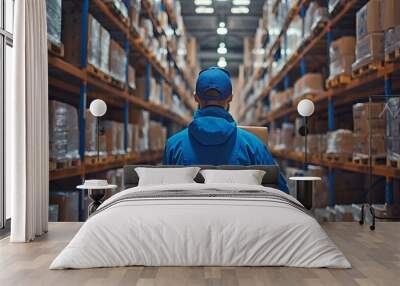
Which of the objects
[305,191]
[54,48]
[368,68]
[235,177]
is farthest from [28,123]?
[368,68]

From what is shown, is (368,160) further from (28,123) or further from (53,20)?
(53,20)

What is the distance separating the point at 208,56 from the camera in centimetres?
2814

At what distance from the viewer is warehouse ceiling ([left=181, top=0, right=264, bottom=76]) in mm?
19141

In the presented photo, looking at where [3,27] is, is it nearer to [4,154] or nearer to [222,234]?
[4,154]

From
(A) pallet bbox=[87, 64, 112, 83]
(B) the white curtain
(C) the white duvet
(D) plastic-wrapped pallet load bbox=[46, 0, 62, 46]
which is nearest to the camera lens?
(C) the white duvet

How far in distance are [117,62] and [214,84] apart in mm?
2865

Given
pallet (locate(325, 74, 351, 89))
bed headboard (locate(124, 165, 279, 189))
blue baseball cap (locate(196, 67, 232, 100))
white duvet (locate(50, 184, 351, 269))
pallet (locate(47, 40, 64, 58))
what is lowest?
white duvet (locate(50, 184, 351, 269))

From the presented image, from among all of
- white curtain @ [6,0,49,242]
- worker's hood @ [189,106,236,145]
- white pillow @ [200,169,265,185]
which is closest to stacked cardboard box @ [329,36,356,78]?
worker's hood @ [189,106,236,145]

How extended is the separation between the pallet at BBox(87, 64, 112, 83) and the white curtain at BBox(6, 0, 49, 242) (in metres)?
1.75

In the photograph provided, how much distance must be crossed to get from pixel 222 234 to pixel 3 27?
3.70 metres

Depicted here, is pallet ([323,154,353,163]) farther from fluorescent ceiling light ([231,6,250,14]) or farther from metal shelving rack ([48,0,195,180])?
fluorescent ceiling light ([231,6,250,14])

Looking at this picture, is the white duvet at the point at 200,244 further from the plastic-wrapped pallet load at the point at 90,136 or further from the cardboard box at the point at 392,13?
the plastic-wrapped pallet load at the point at 90,136

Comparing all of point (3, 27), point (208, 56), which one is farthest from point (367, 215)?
point (208, 56)

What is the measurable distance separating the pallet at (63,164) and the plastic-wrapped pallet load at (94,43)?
1.34m
